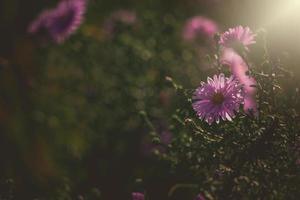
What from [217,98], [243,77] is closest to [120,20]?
[243,77]

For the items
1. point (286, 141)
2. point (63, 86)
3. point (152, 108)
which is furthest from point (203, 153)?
point (63, 86)

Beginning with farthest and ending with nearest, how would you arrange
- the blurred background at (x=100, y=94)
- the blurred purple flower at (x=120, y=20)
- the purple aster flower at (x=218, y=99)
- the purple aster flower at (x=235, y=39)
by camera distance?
the blurred purple flower at (x=120, y=20)
the blurred background at (x=100, y=94)
the purple aster flower at (x=235, y=39)
the purple aster flower at (x=218, y=99)

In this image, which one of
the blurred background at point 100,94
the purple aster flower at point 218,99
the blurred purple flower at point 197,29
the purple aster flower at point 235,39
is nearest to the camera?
the purple aster flower at point 218,99

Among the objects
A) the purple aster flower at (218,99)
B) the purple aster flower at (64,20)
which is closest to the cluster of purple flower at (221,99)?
the purple aster flower at (218,99)

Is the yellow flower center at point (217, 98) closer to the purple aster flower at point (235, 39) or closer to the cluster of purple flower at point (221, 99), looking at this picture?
the cluster of purple flower at point (221, 99)

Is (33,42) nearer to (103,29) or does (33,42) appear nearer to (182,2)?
(103,29)

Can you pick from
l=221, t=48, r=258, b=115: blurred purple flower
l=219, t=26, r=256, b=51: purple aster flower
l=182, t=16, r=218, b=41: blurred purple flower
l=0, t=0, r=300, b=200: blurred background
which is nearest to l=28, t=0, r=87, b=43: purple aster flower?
l=0, t=0, r=300, b=200: blurred background
